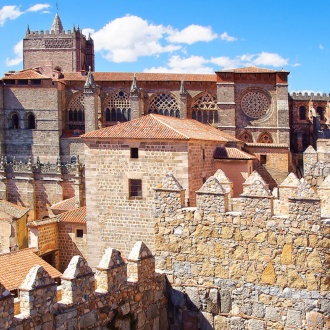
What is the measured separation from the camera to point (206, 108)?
3997cm

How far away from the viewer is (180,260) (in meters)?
7.75

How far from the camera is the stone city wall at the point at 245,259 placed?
684 centimetres

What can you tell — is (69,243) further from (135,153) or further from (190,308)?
(190,308)

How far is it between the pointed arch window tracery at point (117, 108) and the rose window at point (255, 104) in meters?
9.20

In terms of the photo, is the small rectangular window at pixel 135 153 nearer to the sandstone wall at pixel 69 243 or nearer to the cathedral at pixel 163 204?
the cathedral at pixel 163 204

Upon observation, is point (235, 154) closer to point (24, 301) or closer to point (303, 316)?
point (303, 316)

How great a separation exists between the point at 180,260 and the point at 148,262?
48cm

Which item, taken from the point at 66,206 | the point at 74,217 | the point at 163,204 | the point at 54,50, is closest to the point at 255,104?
the point at 66,206

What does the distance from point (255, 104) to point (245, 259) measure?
3145cm

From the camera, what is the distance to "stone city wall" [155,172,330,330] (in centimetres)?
684

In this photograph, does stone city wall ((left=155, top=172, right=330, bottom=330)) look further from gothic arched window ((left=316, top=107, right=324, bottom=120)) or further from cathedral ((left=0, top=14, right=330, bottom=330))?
gothic arched window ((left=316, top=107, right=324, bottom=120))

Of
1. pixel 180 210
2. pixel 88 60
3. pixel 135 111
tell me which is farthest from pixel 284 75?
pixel 180 210

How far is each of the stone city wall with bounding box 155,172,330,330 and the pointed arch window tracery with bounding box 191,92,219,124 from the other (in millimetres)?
32535

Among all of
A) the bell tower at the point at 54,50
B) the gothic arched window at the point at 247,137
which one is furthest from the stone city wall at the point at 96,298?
the bell tower at the point at 54,50
